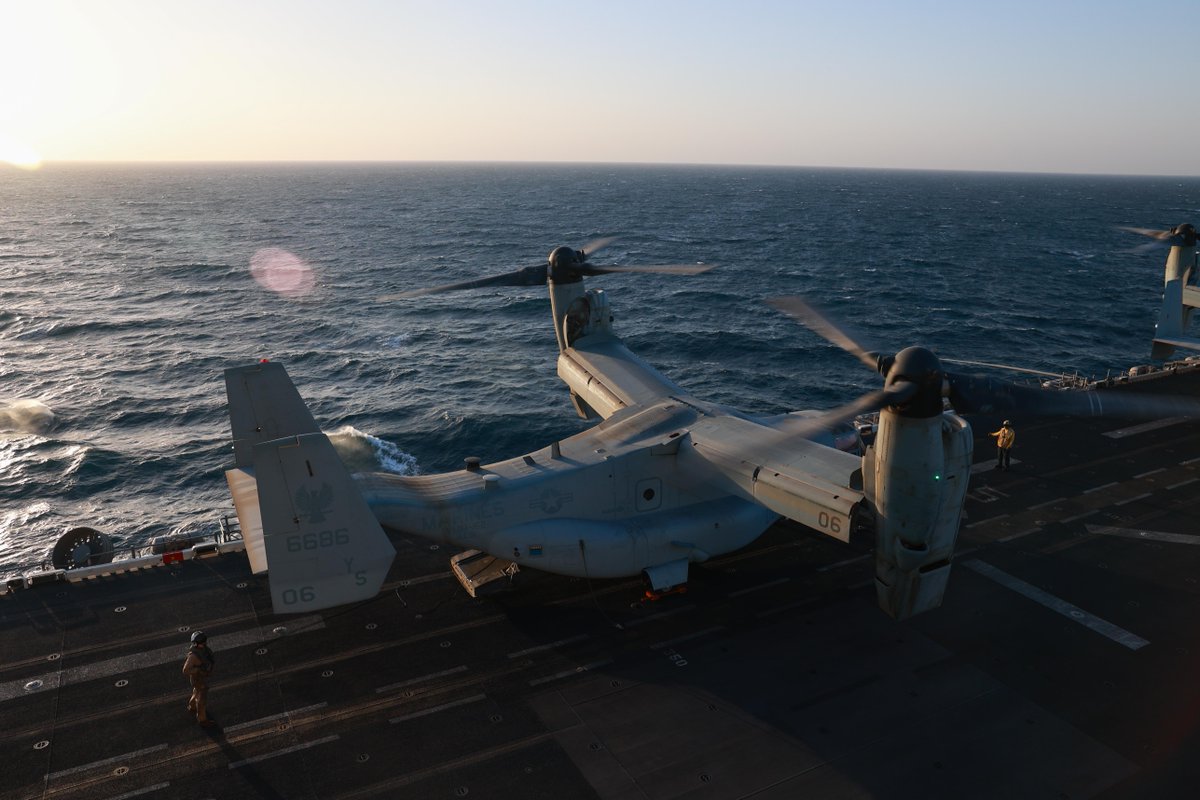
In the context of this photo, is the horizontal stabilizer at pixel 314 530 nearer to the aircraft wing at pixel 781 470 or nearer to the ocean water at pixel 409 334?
the aircraft wing at pixel 781 470

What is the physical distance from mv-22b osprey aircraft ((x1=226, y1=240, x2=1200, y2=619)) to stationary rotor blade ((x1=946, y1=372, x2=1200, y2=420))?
0.04 m

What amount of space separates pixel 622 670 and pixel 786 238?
13845cm

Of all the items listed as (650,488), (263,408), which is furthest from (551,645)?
(263,408)

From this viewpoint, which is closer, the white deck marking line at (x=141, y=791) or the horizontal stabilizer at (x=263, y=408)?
the white deck marking line at (x=141, y=791)

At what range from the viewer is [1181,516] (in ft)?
93.8

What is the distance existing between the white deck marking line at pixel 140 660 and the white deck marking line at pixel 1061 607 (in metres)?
22.7

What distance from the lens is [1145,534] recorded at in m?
27.4

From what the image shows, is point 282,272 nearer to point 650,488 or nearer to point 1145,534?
point 650,488

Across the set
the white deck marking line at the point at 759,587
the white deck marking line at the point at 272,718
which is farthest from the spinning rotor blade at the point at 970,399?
the white deck marking line at the point at 272,718

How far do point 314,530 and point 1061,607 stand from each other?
23.0m

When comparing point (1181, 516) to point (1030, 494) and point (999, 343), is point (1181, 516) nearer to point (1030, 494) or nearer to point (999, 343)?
point (1030, 494)

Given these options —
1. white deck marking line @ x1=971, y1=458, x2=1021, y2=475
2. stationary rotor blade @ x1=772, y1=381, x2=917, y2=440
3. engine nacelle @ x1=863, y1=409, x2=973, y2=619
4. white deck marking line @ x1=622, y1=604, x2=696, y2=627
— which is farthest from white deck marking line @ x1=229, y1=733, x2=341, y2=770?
white deck marking line @ x1=971, y1=458, x2=1021, y2=475

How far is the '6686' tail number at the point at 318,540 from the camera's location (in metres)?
17.9

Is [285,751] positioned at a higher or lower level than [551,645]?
lower
